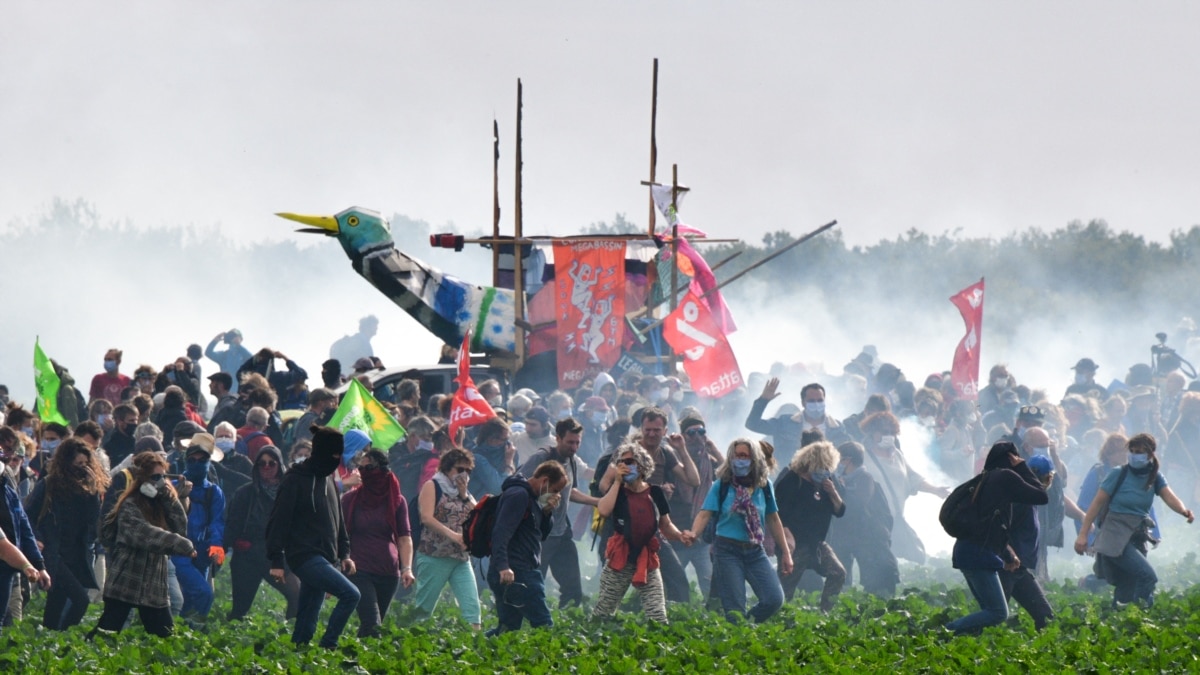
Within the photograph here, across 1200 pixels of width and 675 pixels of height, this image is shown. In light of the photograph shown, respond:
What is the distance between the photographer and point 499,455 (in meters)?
16.9

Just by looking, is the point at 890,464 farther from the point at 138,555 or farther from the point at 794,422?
the point at 138,555

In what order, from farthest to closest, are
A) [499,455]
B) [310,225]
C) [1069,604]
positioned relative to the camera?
[310,225], [499,455], [1069,604]

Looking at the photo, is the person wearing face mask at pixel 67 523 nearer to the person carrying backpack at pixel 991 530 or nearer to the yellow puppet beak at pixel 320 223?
the person carrying backpack at pixel 991 530

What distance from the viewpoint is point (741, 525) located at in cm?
1443

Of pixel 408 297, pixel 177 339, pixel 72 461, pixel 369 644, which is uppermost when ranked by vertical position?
pixel 177 339

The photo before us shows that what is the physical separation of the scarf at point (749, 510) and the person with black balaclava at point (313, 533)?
3008mm

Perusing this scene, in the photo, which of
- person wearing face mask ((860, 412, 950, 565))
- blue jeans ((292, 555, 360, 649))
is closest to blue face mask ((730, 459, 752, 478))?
blue jeans ((292, 555, 360, 649))

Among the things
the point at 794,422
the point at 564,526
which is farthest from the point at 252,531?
the point at 794,422

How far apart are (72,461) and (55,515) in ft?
1.34

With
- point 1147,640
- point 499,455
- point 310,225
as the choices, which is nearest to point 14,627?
point 499,455

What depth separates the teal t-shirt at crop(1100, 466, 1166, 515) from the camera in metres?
15.4

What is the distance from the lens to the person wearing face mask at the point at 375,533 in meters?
13.7

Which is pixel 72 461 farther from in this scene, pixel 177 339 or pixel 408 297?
pixel 177 339

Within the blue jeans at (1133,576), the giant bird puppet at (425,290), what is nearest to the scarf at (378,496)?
the blue jeans at (1133,576)
